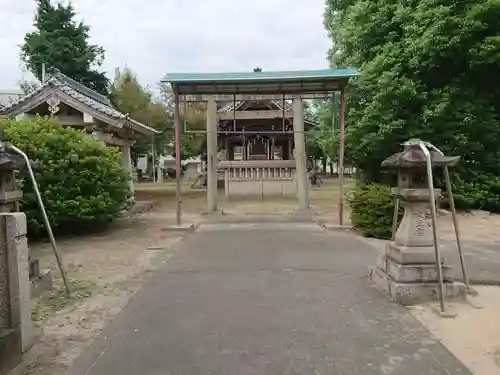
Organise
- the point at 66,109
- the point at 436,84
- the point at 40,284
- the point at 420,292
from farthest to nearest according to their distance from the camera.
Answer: the point at 66,109
the point at 436,84
the point at 40,284
the point at 420,292

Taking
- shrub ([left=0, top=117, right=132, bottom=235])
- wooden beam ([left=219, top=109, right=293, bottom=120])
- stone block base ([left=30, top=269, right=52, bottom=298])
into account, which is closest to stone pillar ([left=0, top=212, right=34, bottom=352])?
stone block base ([left=30, top=269, right=52, bottom=298])

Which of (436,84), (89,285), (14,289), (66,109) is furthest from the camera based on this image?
(66,109)

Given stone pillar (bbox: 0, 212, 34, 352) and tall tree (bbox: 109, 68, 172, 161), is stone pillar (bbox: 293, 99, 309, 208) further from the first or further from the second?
tall tree (bbox: 109, 68, 172, 161)

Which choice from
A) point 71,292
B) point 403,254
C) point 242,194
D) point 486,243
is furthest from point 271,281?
point 242,194

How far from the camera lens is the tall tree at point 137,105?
97.5 ft

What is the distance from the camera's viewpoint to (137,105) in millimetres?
30156

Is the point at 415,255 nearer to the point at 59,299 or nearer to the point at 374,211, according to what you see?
the point at 59,299

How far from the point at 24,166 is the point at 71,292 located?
1.70 metres

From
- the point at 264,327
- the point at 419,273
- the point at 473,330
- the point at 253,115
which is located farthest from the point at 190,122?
the point at 473,330

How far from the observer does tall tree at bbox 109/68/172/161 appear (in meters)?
29.7

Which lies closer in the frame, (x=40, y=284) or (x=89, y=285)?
(x=40, y=284)

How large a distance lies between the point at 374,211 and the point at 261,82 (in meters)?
4.13

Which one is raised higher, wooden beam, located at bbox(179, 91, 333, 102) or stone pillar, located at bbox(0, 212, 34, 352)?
wooden beam, located at bbox(179, 91, 333, 102)

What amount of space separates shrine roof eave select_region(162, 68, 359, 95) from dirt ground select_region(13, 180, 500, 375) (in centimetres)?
356
